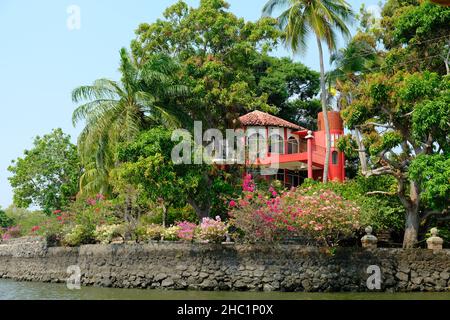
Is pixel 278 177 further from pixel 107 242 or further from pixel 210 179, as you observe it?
pixel 107 242

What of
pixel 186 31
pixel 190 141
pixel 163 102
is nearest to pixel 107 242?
pixel 190 141

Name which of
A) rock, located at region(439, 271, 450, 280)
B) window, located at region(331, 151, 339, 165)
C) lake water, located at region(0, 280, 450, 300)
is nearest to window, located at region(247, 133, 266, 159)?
window, located at region(331, 151, 339, 165)

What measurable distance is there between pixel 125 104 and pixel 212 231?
315 inches

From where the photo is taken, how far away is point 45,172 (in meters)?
37.8

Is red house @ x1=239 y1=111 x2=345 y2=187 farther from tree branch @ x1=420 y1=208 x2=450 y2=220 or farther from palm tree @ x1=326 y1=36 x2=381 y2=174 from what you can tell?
tree branch @ x1=420 y1=208 x2=450 y2=220

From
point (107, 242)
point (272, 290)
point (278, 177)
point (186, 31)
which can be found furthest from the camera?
point (278, 177)

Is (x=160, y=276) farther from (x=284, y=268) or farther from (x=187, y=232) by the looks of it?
(x=284, y=268)

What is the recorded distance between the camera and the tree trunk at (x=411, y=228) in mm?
20844

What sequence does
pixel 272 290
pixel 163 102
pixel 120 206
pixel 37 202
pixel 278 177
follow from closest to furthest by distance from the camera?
pixel 272 290 → pixel 120 206 → pixel 163 102 → pixel 278 177 → pixel 37 202

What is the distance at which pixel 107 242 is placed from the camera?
869 inches

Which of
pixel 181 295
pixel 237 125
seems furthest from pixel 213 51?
pixel 181 295

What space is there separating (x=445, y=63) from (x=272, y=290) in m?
11.2

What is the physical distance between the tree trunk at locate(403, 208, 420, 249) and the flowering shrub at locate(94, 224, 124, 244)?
9969 millimetres

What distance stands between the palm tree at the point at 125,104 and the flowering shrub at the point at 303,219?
6.69 m
